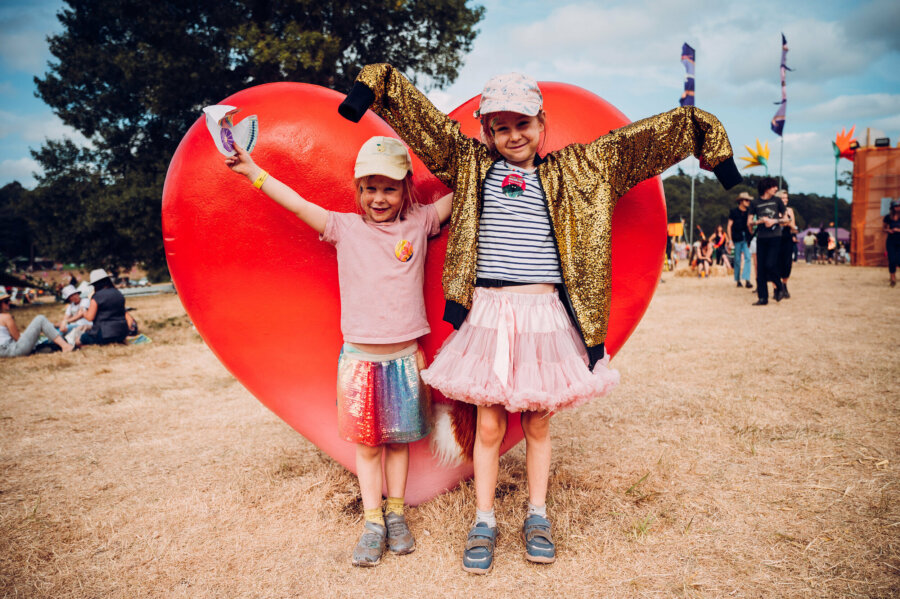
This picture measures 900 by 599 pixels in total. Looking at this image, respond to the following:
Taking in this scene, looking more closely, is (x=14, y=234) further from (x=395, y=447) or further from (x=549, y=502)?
(x=549, y=502)

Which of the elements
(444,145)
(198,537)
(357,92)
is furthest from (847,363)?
(198,537)

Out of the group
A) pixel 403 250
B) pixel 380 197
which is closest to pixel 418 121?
pixel 380 197

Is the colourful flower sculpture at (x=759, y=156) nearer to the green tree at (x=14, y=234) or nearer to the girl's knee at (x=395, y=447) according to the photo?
the girl's knee at (x=395, y=447)

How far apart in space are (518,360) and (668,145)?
1120 mm

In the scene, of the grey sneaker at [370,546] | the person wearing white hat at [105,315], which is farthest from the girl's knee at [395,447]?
the person wearing white hat at [105,315]

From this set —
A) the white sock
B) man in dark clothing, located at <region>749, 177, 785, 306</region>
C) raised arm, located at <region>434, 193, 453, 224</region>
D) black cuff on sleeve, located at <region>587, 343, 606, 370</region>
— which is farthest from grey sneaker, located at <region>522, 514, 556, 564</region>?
man in dark clothing, located at <region>749, 177, 785, 306</region>

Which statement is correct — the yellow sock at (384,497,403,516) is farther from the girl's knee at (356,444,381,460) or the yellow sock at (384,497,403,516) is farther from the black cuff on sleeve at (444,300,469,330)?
the black cuff on sleeve at (444,300,469,330)

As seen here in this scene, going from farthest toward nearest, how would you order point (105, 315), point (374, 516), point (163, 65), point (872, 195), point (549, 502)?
point (872, 195), point (163, 65), point (105, 315), point (549, 502), point (374, 516)

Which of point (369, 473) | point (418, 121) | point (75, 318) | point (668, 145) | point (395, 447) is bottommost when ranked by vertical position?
point (369, 473)

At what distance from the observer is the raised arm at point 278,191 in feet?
6.89

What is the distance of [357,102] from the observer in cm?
210

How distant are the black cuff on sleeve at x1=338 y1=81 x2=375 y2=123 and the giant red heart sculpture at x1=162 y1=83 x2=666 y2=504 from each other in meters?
0.37

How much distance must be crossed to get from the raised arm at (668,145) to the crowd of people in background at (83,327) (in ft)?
24.7

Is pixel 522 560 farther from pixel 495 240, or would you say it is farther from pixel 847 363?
pixel 847 363
